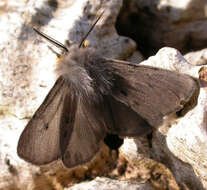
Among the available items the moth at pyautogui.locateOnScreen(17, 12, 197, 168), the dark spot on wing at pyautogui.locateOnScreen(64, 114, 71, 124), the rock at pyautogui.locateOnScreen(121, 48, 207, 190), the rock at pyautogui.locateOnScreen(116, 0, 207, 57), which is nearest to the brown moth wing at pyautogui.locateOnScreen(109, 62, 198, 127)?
the moth at pyautogui.locateOnScreen(17, 12, 197, 168)

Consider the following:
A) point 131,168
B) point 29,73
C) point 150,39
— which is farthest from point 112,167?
point 150,39

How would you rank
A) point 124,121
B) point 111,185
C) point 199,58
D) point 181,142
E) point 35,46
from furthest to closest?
point 35,46 → point 199,58 → point 124,121 → point 111,185 → point 181,142

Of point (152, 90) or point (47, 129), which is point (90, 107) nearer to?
point (47, 129)

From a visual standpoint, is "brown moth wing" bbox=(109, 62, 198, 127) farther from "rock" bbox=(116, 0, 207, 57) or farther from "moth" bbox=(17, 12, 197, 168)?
"rock" bbox=(116, 0, 207, 57)

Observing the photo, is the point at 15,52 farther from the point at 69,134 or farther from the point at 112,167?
the point at 112,167

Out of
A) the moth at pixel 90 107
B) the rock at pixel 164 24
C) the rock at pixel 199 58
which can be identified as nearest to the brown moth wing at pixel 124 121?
the moth at pixel 90 107

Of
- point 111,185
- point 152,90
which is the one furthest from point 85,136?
point 152,90
